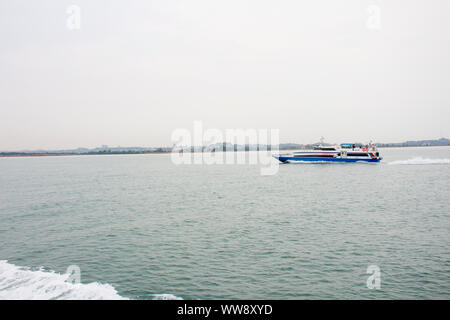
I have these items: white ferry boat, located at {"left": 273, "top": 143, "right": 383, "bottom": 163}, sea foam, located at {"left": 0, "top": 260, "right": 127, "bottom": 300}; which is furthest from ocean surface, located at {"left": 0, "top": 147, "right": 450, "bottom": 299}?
white ferry boat, located at {"left": 273, "top": 143, "right": 383, "bottom": 163}

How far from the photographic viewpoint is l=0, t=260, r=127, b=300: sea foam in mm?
14023

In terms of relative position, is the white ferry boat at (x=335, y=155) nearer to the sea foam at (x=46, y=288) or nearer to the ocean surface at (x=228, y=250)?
the ocean surface at (x=228, y=250)

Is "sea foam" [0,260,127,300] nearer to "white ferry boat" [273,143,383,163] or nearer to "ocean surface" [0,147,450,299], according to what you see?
"ocean surface" [0,147,450,299]

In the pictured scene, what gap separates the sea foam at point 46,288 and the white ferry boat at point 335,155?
98.8 metres

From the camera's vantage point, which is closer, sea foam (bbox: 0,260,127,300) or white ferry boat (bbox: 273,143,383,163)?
sea foam (bbox: 0,260,127,300)

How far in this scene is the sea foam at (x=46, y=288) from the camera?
14.0m

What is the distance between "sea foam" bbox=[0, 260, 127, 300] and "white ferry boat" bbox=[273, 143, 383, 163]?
9883cm

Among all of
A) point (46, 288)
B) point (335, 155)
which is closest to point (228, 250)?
point (46, 288)

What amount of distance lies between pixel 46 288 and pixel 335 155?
10235 centimetres

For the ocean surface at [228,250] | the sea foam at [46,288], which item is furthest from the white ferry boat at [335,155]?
the sea foam at [46,288]

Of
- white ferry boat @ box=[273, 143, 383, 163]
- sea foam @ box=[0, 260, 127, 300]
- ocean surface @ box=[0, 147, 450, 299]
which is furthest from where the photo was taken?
white ferry boat @ box=[273, 143, 383, 163]

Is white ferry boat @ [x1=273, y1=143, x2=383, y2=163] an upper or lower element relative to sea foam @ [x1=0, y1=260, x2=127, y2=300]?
upper

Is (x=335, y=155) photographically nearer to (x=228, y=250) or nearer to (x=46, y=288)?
(x=228, y=250)
